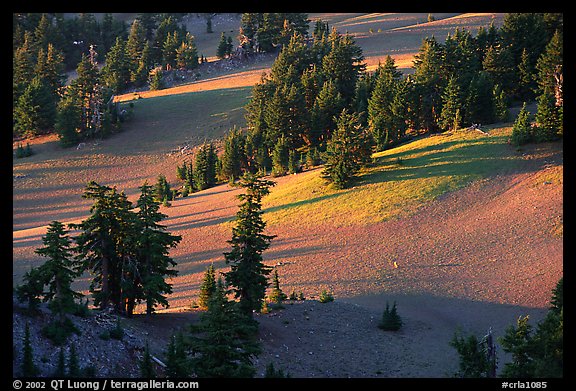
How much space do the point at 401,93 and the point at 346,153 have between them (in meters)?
10.6

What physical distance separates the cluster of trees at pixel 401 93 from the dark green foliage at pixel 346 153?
0.15m

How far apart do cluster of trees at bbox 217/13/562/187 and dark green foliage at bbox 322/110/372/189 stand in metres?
0.15

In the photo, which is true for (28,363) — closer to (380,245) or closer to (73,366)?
(73,366)

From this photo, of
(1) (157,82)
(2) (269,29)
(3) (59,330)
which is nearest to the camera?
(3) (59,330)

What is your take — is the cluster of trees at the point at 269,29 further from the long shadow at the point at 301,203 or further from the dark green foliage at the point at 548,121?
the dark green foliage at the point at 548,121

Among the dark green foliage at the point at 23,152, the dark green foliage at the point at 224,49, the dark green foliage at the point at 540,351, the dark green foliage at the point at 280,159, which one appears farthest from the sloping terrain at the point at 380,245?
the dark green foliage at the point at 224,49

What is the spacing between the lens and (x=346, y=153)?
2229 inches

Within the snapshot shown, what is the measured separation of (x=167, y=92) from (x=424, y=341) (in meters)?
73.3

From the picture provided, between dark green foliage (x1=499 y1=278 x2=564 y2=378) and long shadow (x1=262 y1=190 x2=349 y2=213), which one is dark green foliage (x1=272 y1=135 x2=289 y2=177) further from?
dark green foliage (x1=499 y1=278 x2=564 y2=378)

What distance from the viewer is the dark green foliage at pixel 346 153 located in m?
56.0

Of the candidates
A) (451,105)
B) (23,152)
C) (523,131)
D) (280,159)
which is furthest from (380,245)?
(23,152)

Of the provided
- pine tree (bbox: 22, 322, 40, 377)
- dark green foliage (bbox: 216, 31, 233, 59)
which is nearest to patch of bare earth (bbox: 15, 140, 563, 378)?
pine tree (bbox: 22, 322, 40, 377)

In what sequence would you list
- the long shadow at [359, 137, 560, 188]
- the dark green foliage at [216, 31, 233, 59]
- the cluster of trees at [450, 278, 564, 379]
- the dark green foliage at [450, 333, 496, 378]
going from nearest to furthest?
the cluster of trees at [450, 278, 564, 379] < the dark green foliage at [450, 333, 496, 378] < the long shadow at [359, 137, 560, 188] < the dark green foliage at [216, 31, 233, 59]

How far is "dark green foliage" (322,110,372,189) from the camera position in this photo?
5600 cm
